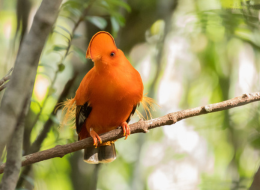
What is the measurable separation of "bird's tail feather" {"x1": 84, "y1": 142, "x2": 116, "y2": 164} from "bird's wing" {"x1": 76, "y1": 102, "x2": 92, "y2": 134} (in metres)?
A: 0.23

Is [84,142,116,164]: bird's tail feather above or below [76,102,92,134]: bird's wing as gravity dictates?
below

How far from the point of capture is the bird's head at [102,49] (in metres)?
1.06

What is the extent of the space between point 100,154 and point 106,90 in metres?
0.61

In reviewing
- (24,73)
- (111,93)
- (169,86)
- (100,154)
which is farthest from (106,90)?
(169,86)

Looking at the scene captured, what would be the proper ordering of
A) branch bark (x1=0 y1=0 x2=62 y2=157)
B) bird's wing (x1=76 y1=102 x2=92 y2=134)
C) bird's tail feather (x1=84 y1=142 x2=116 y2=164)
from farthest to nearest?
1. bird's tail feather (x1=84 y1=142 x2=116 y2=164)
2. bird's wing (x1=76 y1=102 x2=92 y2=134)
3. branch bark (x1=0 y1=0 x2=62 y2=157)

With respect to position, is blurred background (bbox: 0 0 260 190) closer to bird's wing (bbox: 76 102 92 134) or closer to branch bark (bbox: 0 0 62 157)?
bird's wing (bbox: 76 102 92 134)

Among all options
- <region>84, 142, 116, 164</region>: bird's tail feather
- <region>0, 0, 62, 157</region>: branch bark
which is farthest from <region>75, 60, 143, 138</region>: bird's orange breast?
<region>0, 0, 62, 157</region>: branch bark

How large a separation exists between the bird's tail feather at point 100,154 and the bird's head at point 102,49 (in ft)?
2.38

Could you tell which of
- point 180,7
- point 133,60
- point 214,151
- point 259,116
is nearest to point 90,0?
point 133,60

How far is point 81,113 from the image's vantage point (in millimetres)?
1452

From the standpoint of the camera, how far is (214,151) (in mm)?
2840

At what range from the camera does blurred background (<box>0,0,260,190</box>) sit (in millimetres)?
1976

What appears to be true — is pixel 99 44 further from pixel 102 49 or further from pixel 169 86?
pixel 169 86

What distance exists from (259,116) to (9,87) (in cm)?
→ 217
